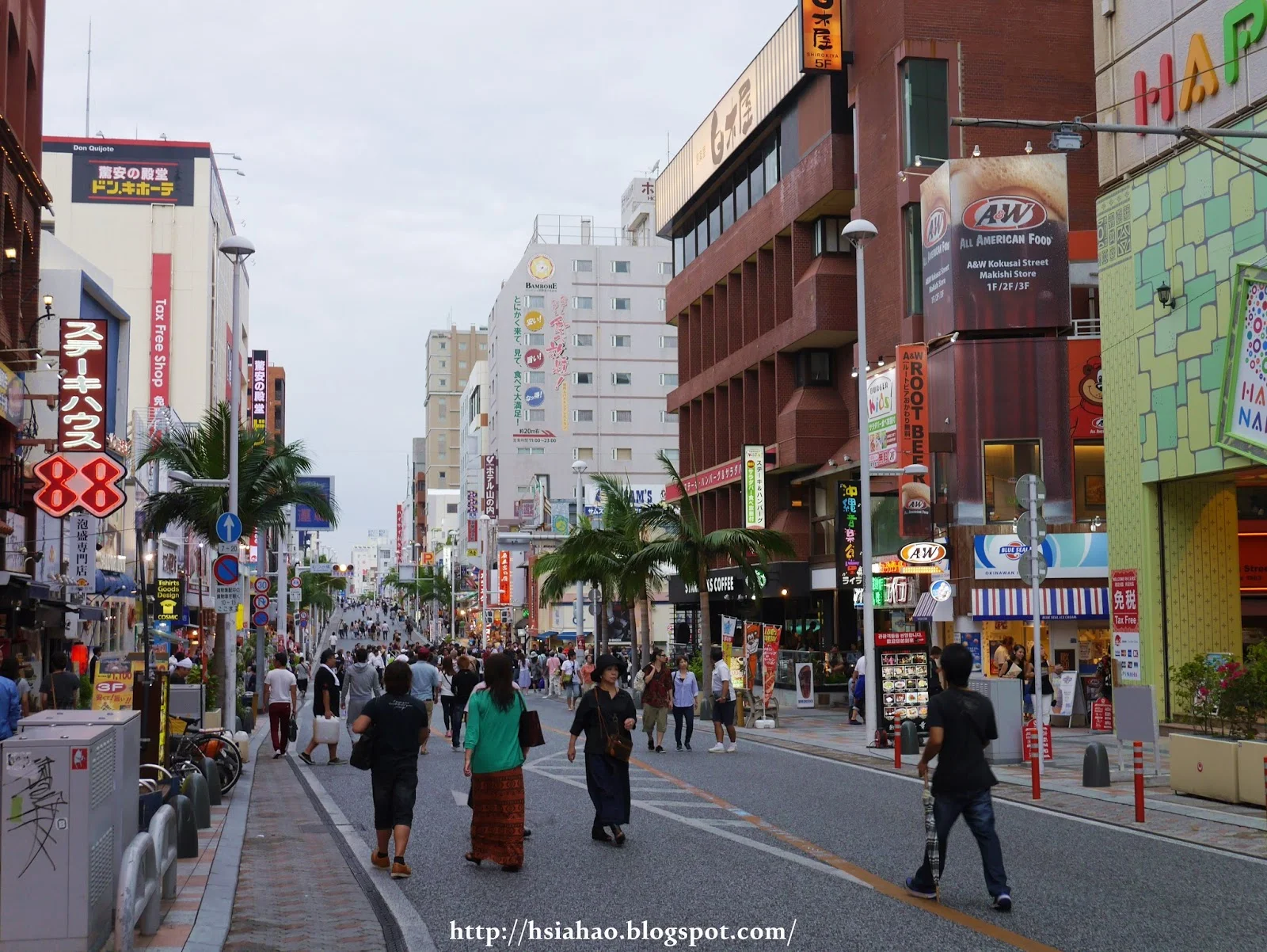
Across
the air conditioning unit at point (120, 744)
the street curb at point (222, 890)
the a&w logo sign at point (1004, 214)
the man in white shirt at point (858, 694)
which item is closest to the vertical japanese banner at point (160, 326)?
the a&w logo sign at point (1004, 214)

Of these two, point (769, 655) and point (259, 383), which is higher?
point (259, 383)

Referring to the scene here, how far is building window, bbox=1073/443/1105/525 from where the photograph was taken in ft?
123

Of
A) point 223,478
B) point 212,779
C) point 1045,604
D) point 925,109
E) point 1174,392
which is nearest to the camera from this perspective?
point 212,779

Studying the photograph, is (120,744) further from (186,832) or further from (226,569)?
(226,569)

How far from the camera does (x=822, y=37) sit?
4547cm

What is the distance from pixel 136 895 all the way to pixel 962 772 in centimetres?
514

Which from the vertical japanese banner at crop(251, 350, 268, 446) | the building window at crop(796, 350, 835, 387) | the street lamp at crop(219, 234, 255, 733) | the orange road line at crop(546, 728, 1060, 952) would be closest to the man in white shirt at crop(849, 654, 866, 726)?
the street lamp at crop(219, 234, 255, 733)

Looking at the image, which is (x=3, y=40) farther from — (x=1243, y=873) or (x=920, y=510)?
(x=1243, y=873)

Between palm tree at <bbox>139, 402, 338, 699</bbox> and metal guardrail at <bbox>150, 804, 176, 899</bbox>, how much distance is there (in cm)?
1799

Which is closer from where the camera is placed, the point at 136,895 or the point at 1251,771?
the point at 136,895

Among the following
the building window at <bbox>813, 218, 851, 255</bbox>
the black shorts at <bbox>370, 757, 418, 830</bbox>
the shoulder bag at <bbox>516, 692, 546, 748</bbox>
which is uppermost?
the building window at <bbox>813, 218, 851, 255</bbox>

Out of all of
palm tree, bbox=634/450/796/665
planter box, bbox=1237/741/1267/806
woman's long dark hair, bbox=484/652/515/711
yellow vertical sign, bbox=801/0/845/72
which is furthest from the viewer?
yellow vertical sign, bbox=801/0/845/72

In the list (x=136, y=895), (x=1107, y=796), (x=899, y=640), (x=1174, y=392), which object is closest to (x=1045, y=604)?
(x=899, y=640)

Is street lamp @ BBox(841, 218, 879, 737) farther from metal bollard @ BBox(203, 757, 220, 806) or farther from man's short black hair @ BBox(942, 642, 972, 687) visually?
man's short black hair @ BBox(942, 642, 972, 687)
